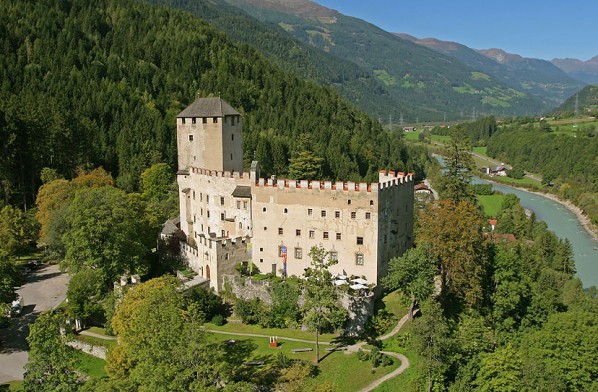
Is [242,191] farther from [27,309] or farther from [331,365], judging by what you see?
[27,309]

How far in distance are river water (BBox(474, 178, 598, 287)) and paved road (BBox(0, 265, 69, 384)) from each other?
79.0 m

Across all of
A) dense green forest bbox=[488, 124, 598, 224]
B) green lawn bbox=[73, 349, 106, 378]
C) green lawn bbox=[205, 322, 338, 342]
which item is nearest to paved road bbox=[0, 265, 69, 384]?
green lawn bbox=[73, 349, 106, 378]

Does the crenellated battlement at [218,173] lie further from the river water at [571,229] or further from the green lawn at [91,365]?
the river water at [571,229]

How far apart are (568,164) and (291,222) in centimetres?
14447

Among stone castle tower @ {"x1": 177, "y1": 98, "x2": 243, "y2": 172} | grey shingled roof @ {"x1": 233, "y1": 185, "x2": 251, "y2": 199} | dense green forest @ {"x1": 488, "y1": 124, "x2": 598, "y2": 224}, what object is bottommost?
dense green forest @ {"x1": 488, "y1": 124, "x2": 598, "y2": 224}

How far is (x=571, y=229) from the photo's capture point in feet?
402

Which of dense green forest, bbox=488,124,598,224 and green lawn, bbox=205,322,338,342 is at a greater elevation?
dense green forest, bbox=488,124,598,224

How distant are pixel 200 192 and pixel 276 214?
451 inches

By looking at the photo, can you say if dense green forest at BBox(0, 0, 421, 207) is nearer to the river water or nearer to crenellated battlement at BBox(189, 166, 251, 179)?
crenellated battlement at BBox(189, 166, 251, 179)

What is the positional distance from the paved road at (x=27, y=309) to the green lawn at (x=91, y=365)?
4130 mm

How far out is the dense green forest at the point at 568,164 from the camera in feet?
475

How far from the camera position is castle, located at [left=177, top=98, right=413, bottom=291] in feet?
164

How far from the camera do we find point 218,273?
5197 centimetres

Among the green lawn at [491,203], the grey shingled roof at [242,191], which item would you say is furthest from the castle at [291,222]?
the green lawn at [491,203]
